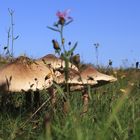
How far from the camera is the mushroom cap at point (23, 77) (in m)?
4.01

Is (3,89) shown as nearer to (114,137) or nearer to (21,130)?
(21,130)

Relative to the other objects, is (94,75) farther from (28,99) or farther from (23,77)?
(23,77)

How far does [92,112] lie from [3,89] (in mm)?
824

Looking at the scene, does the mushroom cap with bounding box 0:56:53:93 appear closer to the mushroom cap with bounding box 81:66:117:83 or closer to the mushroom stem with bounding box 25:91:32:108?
the mushroom cap with bounding box 81:66:117:83

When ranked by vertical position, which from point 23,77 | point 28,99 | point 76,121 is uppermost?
point 23,77

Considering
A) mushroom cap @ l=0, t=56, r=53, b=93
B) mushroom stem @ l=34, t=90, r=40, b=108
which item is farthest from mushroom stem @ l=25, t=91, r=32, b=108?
mushroom cap @ l=0, t=56, r=53, b=93

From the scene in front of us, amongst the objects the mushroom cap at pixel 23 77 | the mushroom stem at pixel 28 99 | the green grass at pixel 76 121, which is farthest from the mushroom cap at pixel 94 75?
the mushroom stem at pixel 28 99

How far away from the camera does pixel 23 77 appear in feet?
13.3

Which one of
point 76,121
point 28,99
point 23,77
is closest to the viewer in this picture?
point 76,121

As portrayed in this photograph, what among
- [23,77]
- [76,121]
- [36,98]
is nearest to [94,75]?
[36,98]

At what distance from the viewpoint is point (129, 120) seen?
3363mm

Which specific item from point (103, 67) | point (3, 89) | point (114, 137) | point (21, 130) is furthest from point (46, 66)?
point (103, 67)

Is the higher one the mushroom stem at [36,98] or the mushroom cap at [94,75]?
the mushroom cap at [94,75]

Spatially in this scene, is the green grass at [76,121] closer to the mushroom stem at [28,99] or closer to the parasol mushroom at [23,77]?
the mushroom stem at [28,99]
